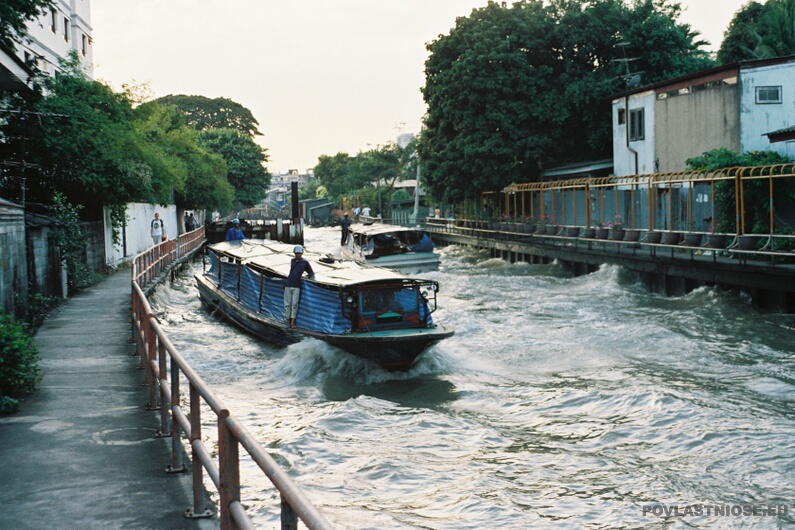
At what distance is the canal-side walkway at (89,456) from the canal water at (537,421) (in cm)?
143

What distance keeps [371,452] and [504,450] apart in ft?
5.26

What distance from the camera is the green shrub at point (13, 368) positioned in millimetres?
8969

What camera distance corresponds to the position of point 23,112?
798 inches

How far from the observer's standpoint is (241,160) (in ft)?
251

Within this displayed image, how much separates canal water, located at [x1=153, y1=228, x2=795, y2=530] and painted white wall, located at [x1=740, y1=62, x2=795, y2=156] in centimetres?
982

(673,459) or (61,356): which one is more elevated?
(61,356)

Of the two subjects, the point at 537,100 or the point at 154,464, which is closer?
the point at 154,464

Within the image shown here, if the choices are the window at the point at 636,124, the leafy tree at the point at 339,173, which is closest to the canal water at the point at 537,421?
the window at the point at 636,124

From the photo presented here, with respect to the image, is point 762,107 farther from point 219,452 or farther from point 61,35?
point 61,35

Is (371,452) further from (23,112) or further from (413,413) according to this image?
(23,112)

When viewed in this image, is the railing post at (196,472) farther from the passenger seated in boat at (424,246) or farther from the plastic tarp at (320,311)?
the passenger seated in boat at (424,246)

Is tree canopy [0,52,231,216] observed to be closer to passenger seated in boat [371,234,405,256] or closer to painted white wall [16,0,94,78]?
passenger seated in boat [371,234,405,256]

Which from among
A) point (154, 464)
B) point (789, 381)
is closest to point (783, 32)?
point (789, 381)

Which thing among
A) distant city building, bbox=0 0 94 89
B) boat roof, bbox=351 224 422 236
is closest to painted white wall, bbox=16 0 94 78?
distant city building, bbox=0 0 94 89
